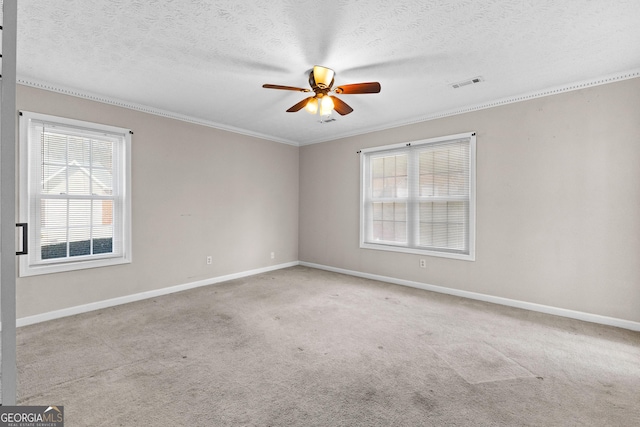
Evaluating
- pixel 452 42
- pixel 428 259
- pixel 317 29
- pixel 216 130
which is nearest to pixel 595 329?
pixel 428 259

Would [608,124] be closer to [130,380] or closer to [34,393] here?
[130,380]

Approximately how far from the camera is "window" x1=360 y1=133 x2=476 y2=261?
4176 mm

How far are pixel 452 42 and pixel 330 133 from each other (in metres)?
3.14

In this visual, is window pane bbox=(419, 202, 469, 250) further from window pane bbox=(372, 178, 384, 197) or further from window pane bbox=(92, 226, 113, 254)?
window pane bbox=(92, 226, 113, 254)

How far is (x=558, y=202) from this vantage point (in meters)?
3.44

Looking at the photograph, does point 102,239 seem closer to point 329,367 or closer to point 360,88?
point 329,367

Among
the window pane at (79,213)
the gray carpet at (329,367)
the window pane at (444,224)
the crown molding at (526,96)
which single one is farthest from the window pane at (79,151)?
the window pane at (444,224)

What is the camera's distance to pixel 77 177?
3.59 metres

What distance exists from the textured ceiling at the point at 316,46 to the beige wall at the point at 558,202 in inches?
13.1

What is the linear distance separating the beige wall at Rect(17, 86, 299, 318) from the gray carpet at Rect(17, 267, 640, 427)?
44 centimetres

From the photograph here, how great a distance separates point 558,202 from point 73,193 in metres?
5.77

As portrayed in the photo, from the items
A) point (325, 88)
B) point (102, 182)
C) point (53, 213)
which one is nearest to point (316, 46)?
point (325, 88)

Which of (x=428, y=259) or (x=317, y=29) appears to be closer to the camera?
(x=317, y=29)

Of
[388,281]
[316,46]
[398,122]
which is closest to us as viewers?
[316,46]
